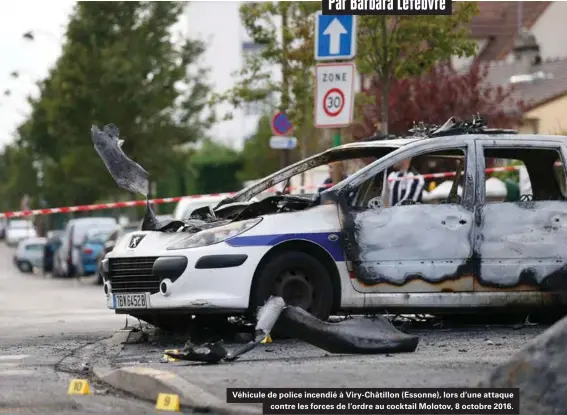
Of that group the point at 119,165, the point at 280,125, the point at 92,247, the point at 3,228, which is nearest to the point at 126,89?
the point at 92,247

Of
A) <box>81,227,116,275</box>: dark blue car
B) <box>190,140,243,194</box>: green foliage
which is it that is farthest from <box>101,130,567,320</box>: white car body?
<box>190,140,243,194</box>: green foliage

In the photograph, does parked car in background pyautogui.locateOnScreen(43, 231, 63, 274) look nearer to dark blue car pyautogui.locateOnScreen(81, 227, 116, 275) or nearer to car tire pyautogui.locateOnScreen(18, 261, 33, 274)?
dark blue car pyautogui.locateOnScreen(81, 227, 116, 275)

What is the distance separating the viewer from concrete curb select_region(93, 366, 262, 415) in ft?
24.8

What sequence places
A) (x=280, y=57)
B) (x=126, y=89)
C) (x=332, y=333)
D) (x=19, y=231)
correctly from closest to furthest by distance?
(x=332, y=333), (x=280, y=57), (x=126, y=89), (x=19, y=231)

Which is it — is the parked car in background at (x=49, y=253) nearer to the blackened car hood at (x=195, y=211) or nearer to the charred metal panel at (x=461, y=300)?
the blackened car hood at (x=195, y=211)

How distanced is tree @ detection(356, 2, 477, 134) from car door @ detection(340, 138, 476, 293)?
10.9m

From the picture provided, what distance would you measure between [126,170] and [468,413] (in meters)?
6.49

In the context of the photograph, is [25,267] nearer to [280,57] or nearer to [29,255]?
[29,255]

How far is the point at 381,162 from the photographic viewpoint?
475 inches

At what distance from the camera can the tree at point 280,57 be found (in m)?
30.2

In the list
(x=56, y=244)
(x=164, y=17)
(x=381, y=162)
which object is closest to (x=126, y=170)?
(x=381, y=162)

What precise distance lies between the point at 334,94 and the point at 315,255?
6.42m

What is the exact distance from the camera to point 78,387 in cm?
900

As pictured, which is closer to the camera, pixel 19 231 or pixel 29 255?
pixel 29 255
